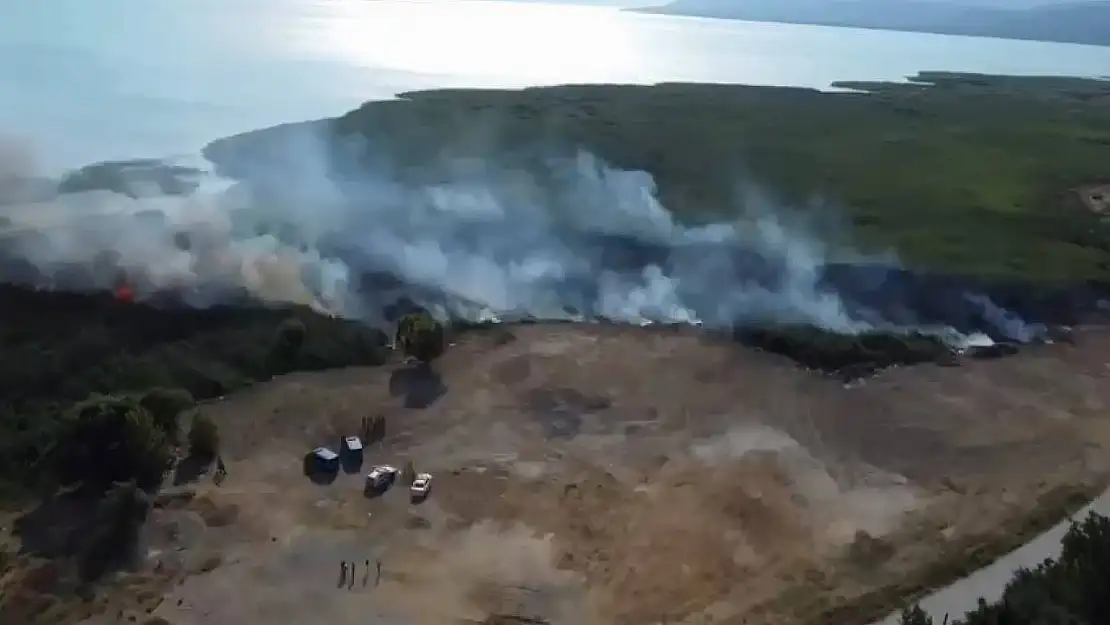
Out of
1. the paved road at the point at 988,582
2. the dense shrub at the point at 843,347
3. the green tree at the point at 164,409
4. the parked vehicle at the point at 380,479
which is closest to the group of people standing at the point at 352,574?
the parked vehicle at the point at 380,479

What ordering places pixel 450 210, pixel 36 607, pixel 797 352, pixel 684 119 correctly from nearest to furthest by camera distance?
pixel 36 607 → pixel 797 352 → pixel 450 210 → pixel 684 119

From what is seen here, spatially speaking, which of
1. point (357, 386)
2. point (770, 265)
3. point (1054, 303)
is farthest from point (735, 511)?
point (1054, 303)

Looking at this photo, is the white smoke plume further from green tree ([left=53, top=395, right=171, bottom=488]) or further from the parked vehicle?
the parked vehicle

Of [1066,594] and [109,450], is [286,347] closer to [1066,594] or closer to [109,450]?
[109,450]

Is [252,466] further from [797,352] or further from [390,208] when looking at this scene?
[390,208]

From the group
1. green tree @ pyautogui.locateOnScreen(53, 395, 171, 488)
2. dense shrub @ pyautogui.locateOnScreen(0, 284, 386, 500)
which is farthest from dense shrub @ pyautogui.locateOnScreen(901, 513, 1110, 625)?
dense shrub @ pyautogui.locateOnScreen(0, 284, 386, 500)

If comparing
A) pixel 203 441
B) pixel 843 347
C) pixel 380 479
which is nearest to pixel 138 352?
pixel 203 441
